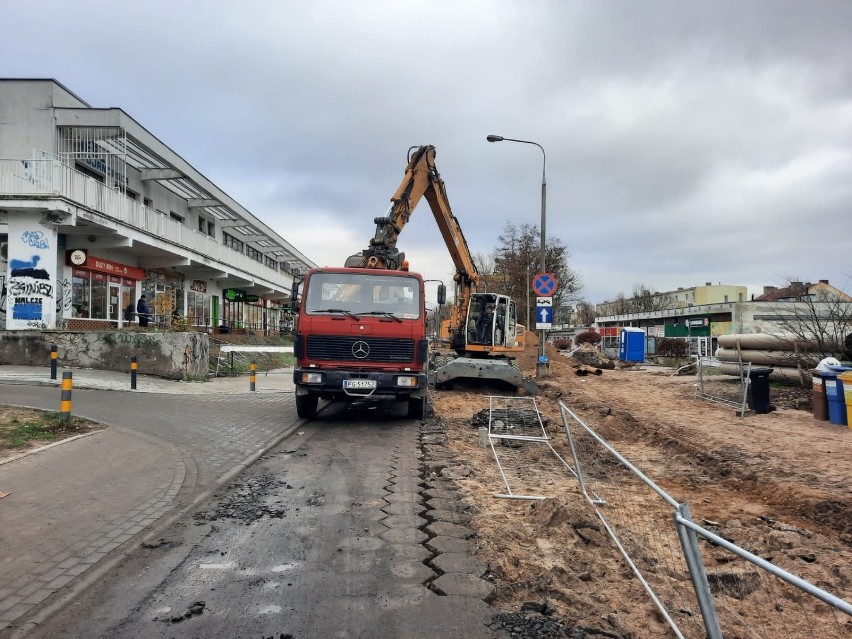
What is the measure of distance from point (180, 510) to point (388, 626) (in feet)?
9.68

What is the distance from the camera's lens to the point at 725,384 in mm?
15641

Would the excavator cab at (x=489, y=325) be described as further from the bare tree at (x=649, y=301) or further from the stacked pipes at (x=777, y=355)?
the bare tree at (x=649, y=301)

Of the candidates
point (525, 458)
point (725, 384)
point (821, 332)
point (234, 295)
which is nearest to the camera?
point (525, 458)

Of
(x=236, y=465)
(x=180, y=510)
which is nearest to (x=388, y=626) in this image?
(x=180, y=510)

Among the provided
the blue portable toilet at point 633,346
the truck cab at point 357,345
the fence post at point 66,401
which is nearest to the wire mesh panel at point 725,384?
the truck cab at point 357,345

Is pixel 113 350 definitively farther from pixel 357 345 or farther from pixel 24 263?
pixel 357 345

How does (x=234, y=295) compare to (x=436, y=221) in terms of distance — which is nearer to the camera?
(x=436, y=221)

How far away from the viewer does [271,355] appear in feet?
97.4

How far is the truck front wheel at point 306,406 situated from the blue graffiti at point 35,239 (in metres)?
11.6

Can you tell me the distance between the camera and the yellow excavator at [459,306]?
13.7 meters

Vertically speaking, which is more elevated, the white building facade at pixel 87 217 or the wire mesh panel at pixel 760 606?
the white building facade at pixel 87 217

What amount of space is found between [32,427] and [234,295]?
2727 centimetres

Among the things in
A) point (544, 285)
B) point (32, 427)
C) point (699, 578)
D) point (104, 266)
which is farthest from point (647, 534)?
point (104, 266)

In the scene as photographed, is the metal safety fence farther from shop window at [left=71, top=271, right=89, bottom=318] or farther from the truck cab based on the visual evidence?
shop window at [left=71, top=271, right=89, bottom=318]
